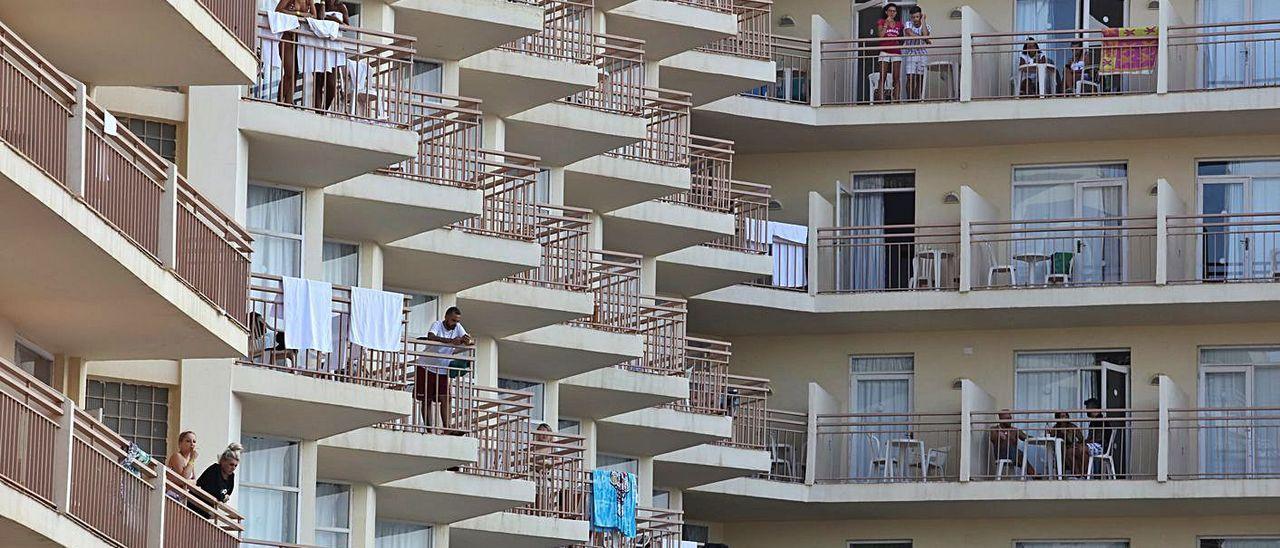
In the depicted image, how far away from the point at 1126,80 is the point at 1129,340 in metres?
4.40

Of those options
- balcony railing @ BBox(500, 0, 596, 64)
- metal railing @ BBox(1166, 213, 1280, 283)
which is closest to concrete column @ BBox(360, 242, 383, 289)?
balcony railing @ BBox(500, 0, 596, 64)

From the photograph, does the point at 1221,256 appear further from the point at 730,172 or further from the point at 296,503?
the point at 296,503

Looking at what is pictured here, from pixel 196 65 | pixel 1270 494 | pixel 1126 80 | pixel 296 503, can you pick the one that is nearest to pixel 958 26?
pixel 1126 80

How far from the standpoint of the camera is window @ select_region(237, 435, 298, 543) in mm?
42531

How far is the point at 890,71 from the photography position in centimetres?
A: 5862

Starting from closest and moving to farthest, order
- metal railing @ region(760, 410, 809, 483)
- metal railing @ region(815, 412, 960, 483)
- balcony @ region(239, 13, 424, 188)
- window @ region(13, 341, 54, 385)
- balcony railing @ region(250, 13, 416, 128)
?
1. window @ region(13, 341, 54, 385)
2. balcony @ region(239, 13, 424, 188)
3. balcony railing @ region(250, 13, 416, 128)
4. metal railing @ region(815, 412, 960, 483)
5. metal railing @ region(760, 410, 809, 483)

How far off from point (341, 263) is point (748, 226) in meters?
12.0

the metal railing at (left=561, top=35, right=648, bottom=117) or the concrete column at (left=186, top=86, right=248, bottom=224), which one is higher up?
the metal railing at (left=561, top=35, right=648, bottom=117)

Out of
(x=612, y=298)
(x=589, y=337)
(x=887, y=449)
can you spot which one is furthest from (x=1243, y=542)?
(x=589, y=337)

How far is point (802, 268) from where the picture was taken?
57.7 metres

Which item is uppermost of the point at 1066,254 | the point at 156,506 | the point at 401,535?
the point at 1066,254

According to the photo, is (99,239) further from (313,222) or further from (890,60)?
(890,60)

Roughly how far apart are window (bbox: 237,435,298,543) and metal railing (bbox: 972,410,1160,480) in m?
17.0

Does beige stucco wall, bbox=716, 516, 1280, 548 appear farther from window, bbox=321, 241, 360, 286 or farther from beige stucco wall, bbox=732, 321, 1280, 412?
window, bbox=321, 241, 360, 286
